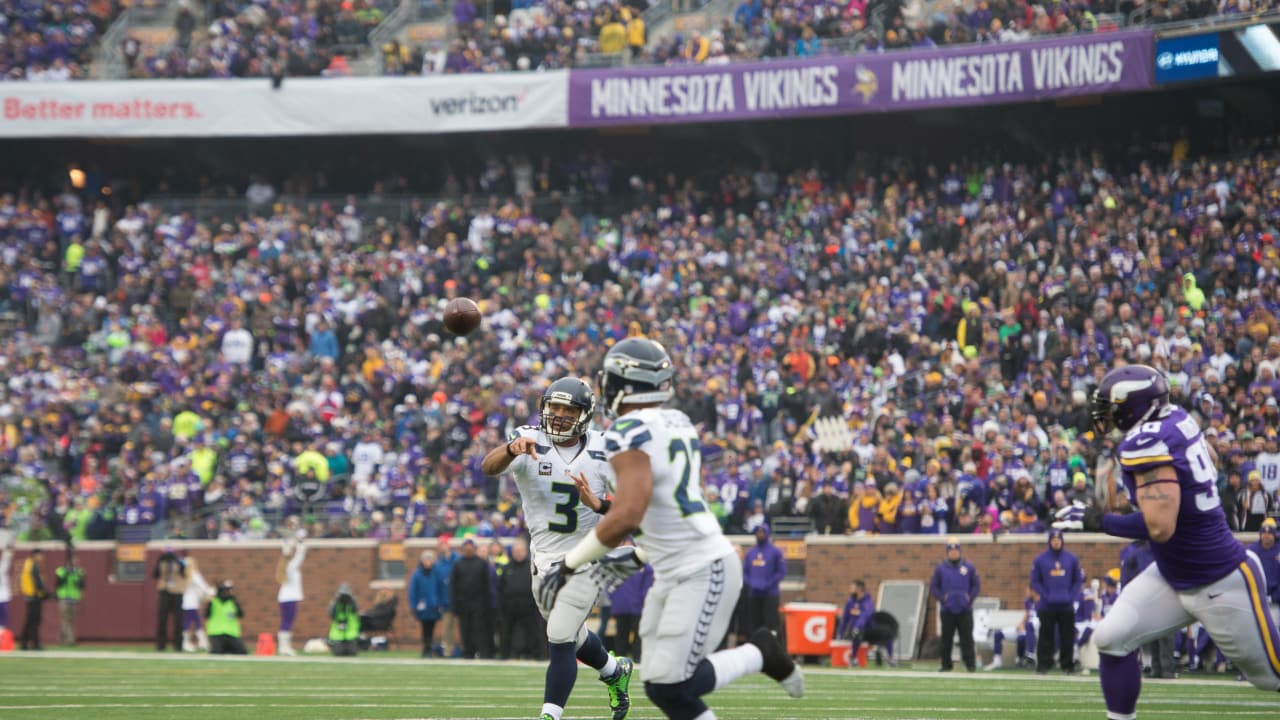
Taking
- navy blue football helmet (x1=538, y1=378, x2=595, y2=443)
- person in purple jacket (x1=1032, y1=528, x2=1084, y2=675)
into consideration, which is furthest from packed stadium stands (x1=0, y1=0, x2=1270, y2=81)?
navy blue football helmet (x1=538, y1=378, x2=595, y2=443)

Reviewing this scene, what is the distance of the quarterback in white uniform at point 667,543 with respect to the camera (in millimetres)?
6781

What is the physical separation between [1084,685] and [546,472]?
→ 23.4ft

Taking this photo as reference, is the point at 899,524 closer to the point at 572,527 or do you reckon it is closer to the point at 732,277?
the point at 732,277

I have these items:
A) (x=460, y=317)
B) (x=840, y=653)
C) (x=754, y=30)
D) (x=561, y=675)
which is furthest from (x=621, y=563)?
(x=754, y=30)

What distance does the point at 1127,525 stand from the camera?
743 centimetres

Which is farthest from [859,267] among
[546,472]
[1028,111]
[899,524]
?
[546,472]

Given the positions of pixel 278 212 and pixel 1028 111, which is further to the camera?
pixel 278 212

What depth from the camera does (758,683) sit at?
14695mm

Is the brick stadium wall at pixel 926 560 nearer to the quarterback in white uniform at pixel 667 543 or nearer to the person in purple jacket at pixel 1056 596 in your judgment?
the person in purple jacket at pixel 1056 596

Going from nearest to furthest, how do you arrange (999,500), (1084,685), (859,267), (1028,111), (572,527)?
1. (572,527)
2. (1084,685)
3. (999,500)
4. (859,267)
5. (1028,111)

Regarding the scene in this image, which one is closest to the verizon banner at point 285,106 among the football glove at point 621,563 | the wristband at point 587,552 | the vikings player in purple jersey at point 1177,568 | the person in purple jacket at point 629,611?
the person in purple jacket at point 629,611

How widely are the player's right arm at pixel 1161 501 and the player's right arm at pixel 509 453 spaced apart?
331 cm

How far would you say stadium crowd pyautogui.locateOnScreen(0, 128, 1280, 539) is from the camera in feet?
67.8

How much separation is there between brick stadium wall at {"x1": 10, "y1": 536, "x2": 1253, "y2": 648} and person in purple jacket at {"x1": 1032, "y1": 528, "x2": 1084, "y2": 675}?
242 cm
